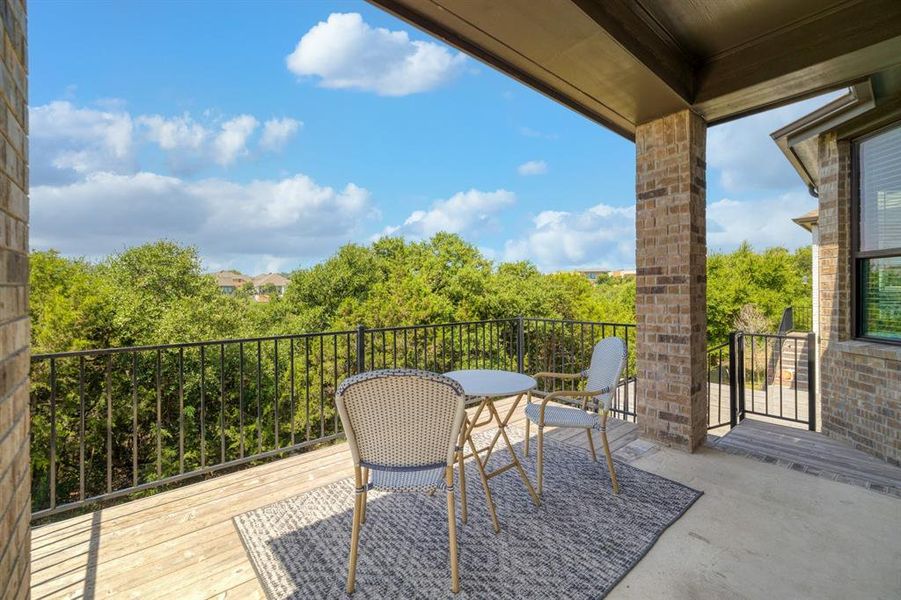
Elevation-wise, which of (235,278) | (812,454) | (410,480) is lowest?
(812,454)

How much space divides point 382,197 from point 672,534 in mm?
26351

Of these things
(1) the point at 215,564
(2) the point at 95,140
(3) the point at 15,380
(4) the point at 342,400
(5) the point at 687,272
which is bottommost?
(1) the point at 215,564

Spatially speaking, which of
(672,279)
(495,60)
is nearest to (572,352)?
(672,279)

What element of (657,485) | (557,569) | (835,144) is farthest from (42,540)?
(835,144)

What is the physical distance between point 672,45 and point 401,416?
9.57ft

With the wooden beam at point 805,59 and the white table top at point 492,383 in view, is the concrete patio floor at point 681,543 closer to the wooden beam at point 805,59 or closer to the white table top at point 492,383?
the white table top at point 492,383

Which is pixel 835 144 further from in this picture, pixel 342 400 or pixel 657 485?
pixel 342 400

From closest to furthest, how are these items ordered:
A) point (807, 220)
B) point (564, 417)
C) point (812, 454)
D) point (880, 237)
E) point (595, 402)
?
1. point (564, 417)
2. point (595, 402)
3. point (812, 454)
4. point (880, 237)
5. point (807, 220)

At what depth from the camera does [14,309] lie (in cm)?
112

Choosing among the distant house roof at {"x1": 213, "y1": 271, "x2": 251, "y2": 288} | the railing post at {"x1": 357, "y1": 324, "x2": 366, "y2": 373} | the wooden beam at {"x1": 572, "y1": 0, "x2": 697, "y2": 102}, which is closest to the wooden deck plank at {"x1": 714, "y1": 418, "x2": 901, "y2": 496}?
the wooden beam at {"x1": 572, "y1": 0, "x2": 697, "y2": 102}

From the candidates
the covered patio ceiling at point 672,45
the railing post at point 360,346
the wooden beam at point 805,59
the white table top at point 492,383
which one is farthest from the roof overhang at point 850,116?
the railing post at point 360,346

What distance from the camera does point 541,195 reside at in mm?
28703

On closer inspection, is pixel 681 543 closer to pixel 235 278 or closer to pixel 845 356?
pixel 845 356

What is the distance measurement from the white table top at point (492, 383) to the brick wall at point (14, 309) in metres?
1.64
